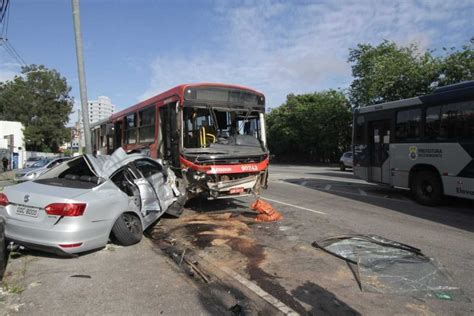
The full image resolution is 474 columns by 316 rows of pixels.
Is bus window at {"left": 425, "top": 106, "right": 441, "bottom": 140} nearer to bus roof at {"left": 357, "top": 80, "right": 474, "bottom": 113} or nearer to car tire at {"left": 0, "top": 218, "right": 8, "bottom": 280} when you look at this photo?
bus roof at {"left": 357, "top": 80, "right": 474, "bottom": 113}

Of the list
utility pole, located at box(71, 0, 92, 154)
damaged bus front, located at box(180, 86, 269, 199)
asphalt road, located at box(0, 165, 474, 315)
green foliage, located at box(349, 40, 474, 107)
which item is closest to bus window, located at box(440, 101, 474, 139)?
asphalt road, located at box(0, 165, 474, 315)

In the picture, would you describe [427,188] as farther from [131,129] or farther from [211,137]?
[131,129]

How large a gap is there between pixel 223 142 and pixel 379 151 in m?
5.99

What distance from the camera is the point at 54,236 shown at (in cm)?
553

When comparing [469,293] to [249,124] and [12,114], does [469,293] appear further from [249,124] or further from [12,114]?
[12,114]

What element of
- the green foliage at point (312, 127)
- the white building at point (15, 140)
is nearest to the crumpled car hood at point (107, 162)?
the green foliage at point (312, 127)

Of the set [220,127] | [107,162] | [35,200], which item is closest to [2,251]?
[35,200]

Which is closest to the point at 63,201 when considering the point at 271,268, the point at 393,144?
the point at 271,268

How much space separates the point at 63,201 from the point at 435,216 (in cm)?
833

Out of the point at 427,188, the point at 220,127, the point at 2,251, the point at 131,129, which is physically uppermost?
the point at 131,129

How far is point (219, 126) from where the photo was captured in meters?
10.1

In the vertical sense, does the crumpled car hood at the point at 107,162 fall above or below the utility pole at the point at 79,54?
below

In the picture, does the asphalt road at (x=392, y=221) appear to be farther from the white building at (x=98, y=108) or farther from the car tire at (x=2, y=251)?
the white building at (x=98, y=108)

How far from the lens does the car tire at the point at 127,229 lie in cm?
646
